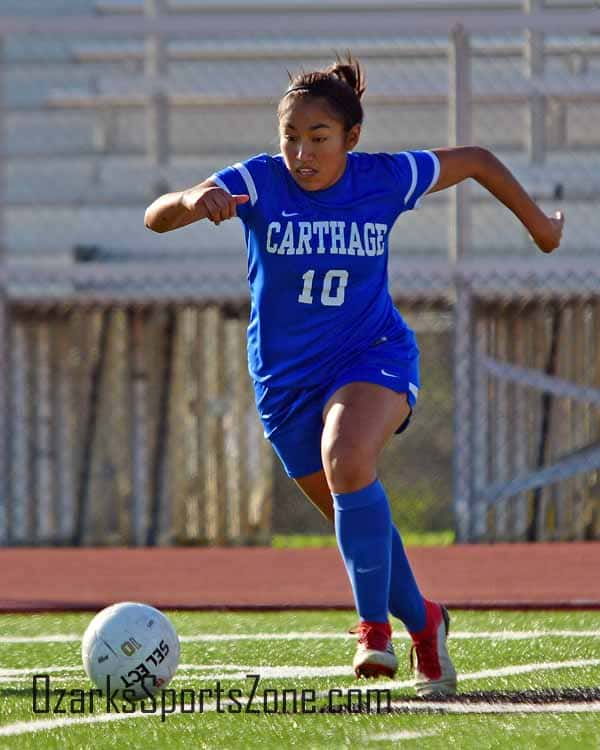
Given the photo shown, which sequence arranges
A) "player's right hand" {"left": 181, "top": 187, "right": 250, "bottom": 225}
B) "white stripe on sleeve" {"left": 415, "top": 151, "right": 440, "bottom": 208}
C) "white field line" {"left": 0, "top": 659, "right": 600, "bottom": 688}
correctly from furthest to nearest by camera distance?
"white stripe on sleeve" {"left": 415, "top": 151, "right": 440, "bottom": 208}, "white field line" {"left": 0, "top": 659, "right": 600, "bottom": 688}, "player's right hand" {"left": 181, "top": 187, "right": 250, "bottom": 225}

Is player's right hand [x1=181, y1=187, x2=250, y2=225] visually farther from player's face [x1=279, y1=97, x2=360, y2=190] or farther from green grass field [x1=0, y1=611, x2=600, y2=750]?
green grass field [x1=0, y1=611, x2=600, y2=750]

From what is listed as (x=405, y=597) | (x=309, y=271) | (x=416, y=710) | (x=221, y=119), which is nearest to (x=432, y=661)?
(x=405, y=597)

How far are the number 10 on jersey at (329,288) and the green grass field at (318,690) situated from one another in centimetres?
104

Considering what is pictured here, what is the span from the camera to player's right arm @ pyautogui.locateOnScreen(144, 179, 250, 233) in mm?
4141

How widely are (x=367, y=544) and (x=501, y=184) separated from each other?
1.22 metres

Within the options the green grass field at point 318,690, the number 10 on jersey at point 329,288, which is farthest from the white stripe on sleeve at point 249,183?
the green grass field at point 318,690

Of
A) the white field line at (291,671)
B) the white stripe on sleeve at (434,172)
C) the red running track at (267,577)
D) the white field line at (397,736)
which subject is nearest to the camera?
the white field line at (397,736)

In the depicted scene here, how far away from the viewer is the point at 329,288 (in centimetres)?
460

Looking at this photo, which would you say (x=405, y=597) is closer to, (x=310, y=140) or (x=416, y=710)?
(x=416, y=710)

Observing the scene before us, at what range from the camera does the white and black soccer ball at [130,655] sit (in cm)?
416

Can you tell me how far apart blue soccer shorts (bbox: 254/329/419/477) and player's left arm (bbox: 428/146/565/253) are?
0.49 metres

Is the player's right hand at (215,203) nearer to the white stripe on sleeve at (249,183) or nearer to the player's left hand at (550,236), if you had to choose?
the white stripe on sleeve at (249,183)

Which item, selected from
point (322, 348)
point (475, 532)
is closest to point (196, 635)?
point (322, 348)

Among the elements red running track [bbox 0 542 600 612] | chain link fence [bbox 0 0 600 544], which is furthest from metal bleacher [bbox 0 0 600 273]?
red running track [bbox 0 542 600 612]
